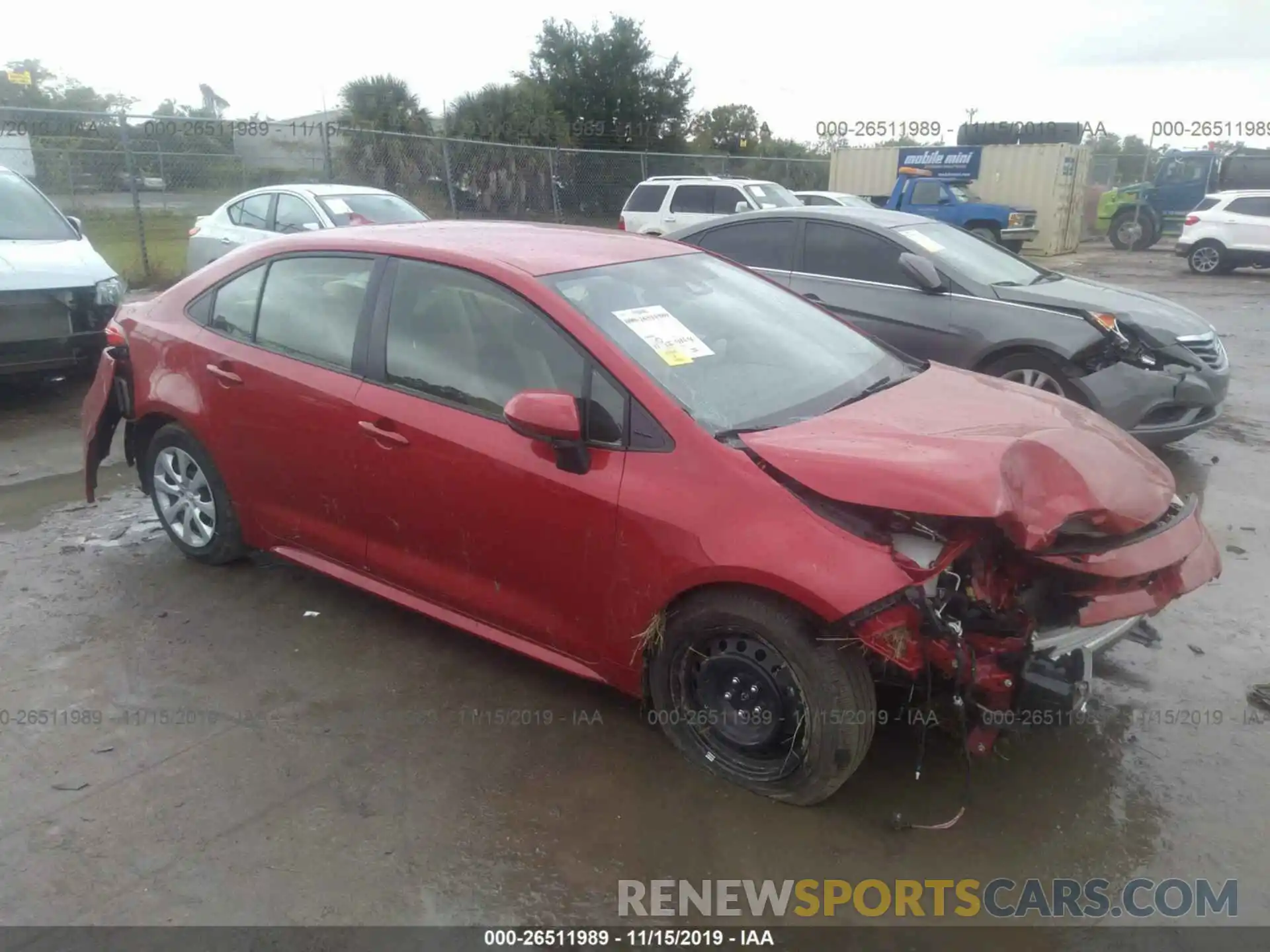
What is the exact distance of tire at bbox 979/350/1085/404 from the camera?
6.18 meters

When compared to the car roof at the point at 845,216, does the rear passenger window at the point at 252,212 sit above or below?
below

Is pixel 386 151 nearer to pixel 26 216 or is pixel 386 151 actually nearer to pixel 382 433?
pixel 26 216

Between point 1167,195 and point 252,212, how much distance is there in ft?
74.7

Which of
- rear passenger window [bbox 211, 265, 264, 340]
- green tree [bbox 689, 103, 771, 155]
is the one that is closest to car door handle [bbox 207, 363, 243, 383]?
rear passenger window [bbox 211, 265, 264, 340]

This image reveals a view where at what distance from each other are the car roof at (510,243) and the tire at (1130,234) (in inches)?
973

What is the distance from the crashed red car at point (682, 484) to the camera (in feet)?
9.07

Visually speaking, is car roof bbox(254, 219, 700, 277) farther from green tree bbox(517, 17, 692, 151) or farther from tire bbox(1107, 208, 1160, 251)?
green tree bbox(517, 17, 692, 151)

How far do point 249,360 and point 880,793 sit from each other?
2.99 meters

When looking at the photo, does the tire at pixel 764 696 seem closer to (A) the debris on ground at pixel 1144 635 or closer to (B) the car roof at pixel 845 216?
(A) the debris on ground at pixel 1144 635

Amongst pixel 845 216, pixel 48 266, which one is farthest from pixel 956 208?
pixel 48 266

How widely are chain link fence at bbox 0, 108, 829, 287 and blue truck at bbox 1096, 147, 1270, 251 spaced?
1289 cm

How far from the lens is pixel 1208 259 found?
19016mm

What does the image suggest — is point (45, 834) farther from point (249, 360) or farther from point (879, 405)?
point (879, 405)

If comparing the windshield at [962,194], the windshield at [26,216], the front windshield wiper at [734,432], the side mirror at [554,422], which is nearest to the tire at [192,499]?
the side mirror at [554,422]
